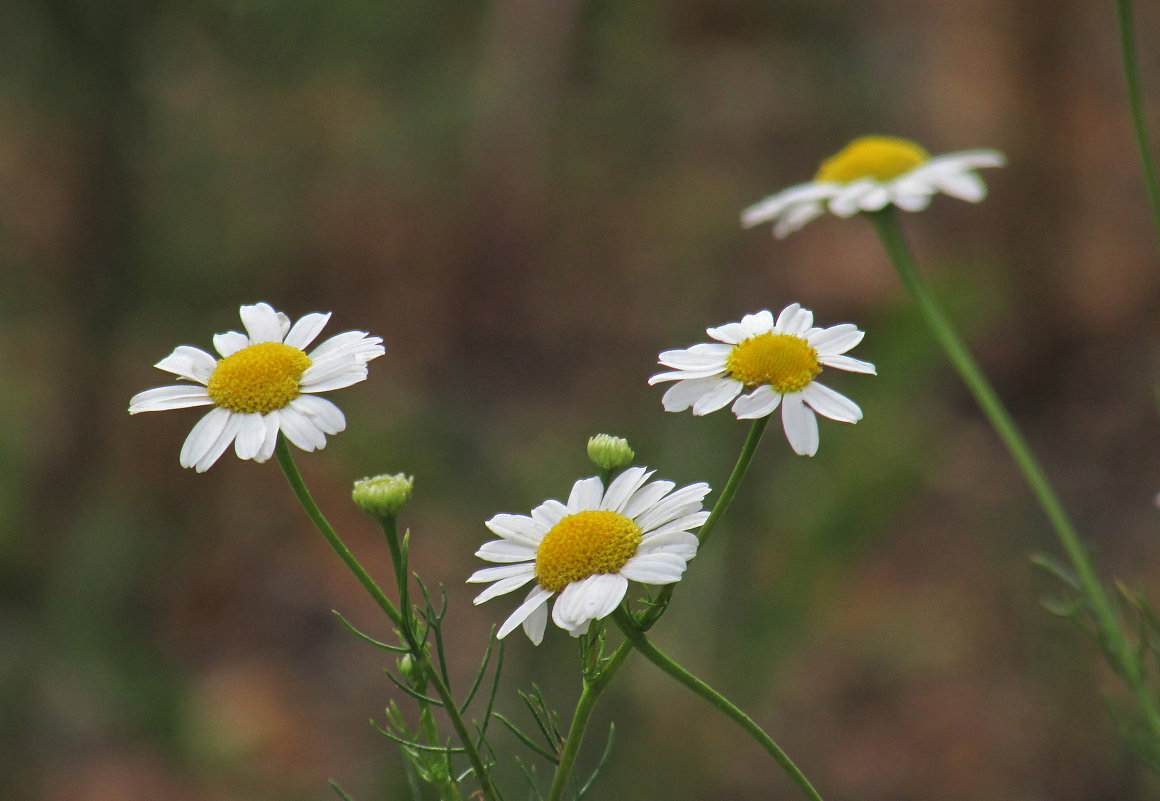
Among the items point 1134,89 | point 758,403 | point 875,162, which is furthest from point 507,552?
point 875,162

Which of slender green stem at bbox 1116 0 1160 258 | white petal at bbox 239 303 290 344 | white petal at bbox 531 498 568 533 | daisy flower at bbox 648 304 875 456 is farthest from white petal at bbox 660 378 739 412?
slender green stem at bbox 1116 0 1160 258

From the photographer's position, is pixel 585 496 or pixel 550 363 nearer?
pixel 585 496

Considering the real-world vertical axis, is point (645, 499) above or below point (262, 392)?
below

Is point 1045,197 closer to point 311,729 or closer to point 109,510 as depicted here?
point 311,729

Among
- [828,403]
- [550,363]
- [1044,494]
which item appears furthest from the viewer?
[550,363]

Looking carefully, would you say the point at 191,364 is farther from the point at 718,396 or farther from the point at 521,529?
Answer: the point at 718,396

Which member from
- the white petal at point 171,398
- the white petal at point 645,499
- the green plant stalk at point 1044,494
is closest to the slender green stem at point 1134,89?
the green plant stalk at point 1044,494

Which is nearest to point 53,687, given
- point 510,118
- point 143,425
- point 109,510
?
point 109,510
